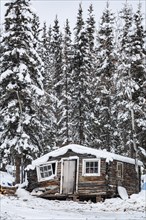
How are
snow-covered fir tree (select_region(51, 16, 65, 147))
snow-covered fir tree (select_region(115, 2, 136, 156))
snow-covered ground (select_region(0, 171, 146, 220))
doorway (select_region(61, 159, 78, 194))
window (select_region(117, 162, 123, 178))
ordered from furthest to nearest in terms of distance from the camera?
1. snow-covered fir tree (select_region(51, 16, 65, 147))
2. snow-covered fir tree (select_region(115, 2, 136, 156))
3. window (select_region(117, 162, 123, 178))
4. doorway (select_region(61, 159, 78, 194))
5. snow-covered ground (select_region(0, 171, 146, 220))

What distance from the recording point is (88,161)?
3045 cm

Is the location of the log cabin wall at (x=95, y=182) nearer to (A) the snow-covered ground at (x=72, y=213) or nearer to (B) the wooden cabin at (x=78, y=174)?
(B) the wooden cabin at (x=78, y=174)

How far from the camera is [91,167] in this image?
1200 inches

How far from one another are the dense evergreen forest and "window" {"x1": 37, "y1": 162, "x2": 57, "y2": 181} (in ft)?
3.85

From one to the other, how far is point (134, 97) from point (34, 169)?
1174cm

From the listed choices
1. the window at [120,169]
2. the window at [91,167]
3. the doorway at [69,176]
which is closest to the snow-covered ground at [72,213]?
the window at [91,167]

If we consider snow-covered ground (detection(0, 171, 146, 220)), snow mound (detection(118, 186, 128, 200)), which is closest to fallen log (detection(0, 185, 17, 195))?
snow-covered ground (detection(0, 171, 146, 220))

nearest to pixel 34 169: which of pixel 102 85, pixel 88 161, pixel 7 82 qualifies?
pixel 88 161

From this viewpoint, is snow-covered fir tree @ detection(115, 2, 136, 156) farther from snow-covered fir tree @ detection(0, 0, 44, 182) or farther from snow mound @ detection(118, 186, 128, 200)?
snow-covered fir tree @ detection(0, 0, 44, 182)

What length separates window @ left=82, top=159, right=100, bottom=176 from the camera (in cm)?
3036

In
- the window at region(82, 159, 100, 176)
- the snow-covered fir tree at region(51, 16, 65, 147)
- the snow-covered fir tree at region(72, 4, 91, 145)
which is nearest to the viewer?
the window at region(82, 159, 100, 176)

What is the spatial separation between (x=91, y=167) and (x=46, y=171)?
3.60 meters

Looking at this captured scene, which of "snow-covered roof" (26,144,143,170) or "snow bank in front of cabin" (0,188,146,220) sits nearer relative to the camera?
"snow bank in front of cabin" (0,188,146,220)

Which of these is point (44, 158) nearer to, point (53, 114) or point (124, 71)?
point (124, 71)
